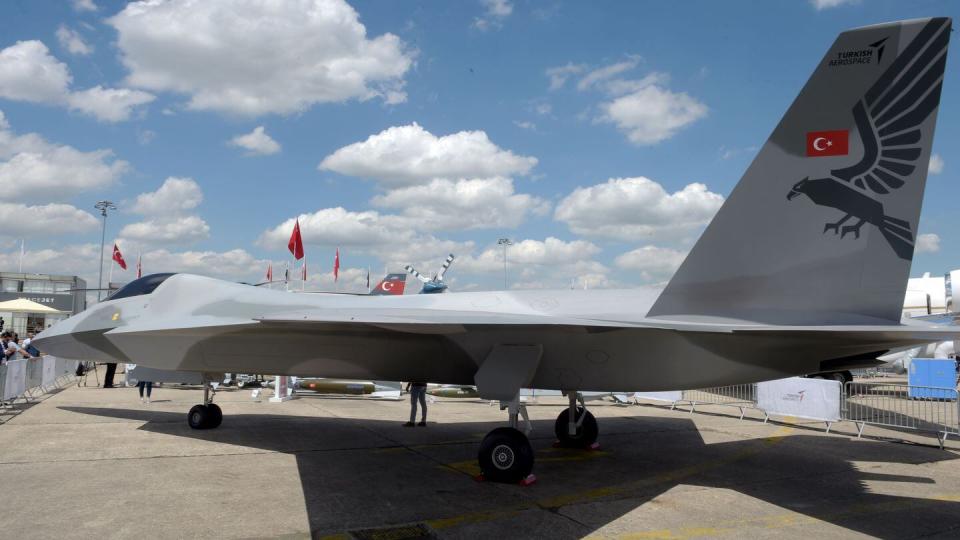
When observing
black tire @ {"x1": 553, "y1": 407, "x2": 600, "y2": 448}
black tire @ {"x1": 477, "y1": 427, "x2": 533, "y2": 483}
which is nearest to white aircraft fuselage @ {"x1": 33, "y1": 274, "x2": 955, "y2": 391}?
black tire @ {"x1": 477, "y1": 427, "x2": 533, "y2": 483}

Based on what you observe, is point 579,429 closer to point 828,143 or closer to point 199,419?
point 828,143

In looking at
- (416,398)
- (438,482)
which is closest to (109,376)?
(416,398)

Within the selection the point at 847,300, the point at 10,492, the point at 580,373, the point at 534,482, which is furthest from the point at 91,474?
the point at 847,300

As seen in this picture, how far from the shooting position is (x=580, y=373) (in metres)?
8.07

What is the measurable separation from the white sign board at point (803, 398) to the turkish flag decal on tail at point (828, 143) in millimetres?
7245

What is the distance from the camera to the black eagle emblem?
6328 mm

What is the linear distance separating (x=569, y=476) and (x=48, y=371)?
16.4 m

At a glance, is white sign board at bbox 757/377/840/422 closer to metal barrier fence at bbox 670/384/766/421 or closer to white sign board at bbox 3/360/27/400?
metal barrier fence at bbox 670/384/766/421

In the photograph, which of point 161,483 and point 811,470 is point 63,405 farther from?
point 811,470

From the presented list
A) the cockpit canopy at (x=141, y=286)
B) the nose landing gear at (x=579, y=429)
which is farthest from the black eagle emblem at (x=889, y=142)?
the cockpit canopy at (x=141, y=286)

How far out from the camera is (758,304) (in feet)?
23.3

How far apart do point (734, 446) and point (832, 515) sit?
4.26 m

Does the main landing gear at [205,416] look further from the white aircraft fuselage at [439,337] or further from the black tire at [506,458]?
the black tire at [506,458]

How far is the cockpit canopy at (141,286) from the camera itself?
417 inches
